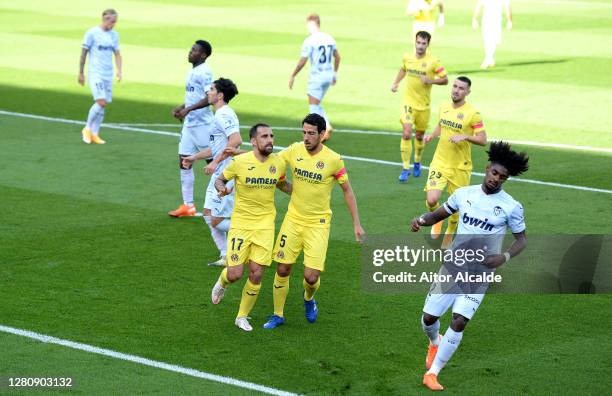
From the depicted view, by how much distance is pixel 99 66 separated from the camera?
879 inches

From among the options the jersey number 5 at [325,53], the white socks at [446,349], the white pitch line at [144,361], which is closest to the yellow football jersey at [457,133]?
the white socks at [446,349]

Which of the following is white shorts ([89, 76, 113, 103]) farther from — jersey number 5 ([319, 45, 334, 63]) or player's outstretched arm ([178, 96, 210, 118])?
player's outstretched arm ([178, 96, 210, 118])

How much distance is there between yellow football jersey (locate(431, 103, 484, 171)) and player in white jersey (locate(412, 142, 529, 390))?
15.9 ft

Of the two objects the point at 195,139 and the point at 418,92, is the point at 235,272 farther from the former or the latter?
the point at 418,92

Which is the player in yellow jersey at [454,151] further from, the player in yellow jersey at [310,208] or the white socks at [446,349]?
the white socks at [446,349]

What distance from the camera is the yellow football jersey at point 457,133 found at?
50.3 feet

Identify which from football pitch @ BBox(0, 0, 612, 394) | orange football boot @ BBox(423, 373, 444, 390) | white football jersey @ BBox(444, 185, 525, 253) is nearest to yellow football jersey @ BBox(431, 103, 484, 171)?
football pitch @ BBox(0, 0, 612, 394)

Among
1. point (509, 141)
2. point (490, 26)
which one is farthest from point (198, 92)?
point (490, 26)

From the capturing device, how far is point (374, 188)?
1891 centimetres

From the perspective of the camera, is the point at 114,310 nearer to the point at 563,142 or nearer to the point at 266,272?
the point at 266,272

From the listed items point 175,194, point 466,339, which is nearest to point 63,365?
point 466,339

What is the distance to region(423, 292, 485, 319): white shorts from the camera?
10281 millimetres

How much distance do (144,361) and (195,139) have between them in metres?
6.08

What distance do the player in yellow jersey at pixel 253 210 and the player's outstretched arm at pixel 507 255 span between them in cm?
262
